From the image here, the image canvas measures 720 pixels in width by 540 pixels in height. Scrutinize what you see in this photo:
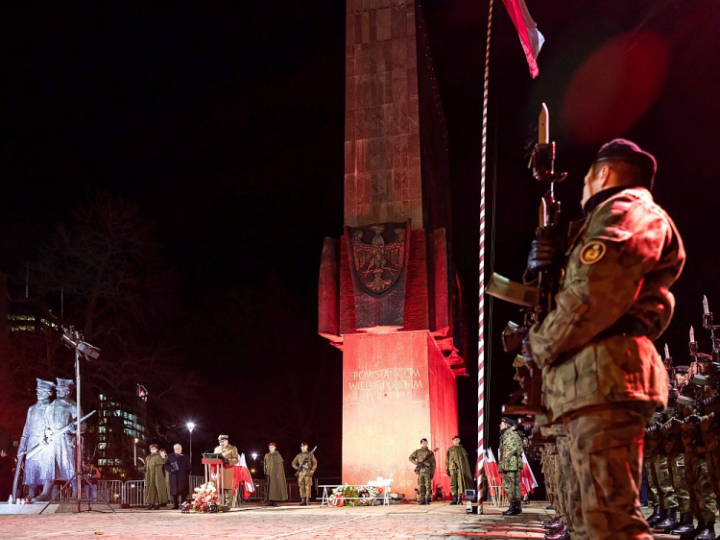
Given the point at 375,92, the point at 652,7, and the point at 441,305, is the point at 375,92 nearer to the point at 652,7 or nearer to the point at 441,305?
the point at 441,305

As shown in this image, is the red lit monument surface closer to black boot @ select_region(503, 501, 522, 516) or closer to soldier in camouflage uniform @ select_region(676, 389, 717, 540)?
black boot @ select_region(503, 501, 522, 516)

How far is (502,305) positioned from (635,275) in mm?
44946

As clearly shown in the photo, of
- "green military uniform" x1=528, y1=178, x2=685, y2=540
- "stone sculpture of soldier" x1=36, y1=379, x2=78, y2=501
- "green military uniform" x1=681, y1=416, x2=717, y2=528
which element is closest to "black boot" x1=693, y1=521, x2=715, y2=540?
"green military uniform" x1=681, y1=416, x2=717, y2=528

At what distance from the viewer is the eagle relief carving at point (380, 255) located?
82.9 ft

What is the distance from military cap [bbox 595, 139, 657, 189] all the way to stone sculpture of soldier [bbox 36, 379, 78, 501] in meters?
22.4

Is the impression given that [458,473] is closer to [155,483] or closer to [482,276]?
[155,483]

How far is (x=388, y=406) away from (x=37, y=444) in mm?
10443

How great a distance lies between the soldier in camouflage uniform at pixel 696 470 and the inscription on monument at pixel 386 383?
15.7 metres

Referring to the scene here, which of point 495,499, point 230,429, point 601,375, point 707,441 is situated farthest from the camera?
point 230,429

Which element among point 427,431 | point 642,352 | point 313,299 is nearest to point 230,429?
point 313,299

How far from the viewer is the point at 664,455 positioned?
36.3 ft

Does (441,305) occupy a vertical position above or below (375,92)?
below

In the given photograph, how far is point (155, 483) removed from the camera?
23.5m

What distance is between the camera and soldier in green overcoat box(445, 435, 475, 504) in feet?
71.9
